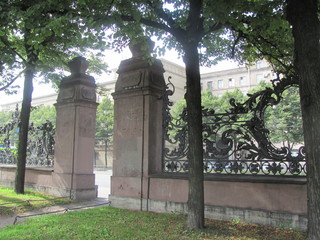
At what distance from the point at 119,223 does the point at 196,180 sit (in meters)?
2.06

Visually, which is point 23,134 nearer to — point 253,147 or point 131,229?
point 131,229

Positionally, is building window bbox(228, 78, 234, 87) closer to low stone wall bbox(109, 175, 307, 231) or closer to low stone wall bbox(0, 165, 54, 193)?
low stone wall bbox(0, 165, 54, 193)

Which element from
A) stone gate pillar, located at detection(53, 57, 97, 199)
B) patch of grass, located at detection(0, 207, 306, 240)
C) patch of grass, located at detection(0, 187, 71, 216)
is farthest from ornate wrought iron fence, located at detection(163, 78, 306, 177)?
patch of grass, located at detection(0, 187, 71, 216)

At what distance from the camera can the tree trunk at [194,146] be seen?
19.0ft

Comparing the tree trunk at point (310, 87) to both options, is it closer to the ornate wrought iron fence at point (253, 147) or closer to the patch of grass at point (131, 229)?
the patch of grass at point (131, 229)

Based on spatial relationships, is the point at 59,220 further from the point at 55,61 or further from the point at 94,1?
the point at 55,61

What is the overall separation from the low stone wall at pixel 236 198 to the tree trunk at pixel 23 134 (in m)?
4.63

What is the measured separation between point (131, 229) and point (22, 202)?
497cm

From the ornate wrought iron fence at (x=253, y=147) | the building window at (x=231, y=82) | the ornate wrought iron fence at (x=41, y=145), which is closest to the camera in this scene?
the ornate wrought iron fence at (x=253, y=147)

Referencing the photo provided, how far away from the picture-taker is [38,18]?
649 cm

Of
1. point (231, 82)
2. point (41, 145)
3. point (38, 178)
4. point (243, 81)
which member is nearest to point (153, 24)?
point (38, 178)

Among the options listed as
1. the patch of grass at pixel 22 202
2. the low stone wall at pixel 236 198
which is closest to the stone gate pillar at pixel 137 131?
the low stone wall at pixel 236 198

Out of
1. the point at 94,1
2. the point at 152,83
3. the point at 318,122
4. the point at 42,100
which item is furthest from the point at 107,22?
the point at 42,100

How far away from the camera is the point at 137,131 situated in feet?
27.9
